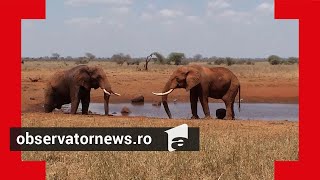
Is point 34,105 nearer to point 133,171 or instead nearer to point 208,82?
point 208,82

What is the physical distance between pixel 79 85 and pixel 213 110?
8.04 m

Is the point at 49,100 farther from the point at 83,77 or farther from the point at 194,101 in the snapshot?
the point at 194,101

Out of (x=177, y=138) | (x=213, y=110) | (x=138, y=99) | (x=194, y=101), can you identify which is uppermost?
(x=194, y=101)

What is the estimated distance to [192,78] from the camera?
17.4 metres

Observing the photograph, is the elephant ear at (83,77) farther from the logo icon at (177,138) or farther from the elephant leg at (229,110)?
the logo icon at (177,138)

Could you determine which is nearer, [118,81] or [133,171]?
[133,171]

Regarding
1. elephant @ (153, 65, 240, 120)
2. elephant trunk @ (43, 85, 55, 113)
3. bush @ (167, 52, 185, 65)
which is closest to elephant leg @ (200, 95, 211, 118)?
elephant @ (153, 65, 240, 120)

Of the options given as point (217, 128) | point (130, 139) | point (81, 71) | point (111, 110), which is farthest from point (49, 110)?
point (130, 139)

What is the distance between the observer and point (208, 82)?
17.9 metres

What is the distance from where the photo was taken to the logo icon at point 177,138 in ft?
30.9

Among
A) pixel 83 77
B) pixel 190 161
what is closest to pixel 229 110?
pixel 83 77

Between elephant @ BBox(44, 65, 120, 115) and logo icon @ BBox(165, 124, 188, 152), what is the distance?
275 inches

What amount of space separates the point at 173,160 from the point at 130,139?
2.04 m

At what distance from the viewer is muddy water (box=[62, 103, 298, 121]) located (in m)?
21.3
